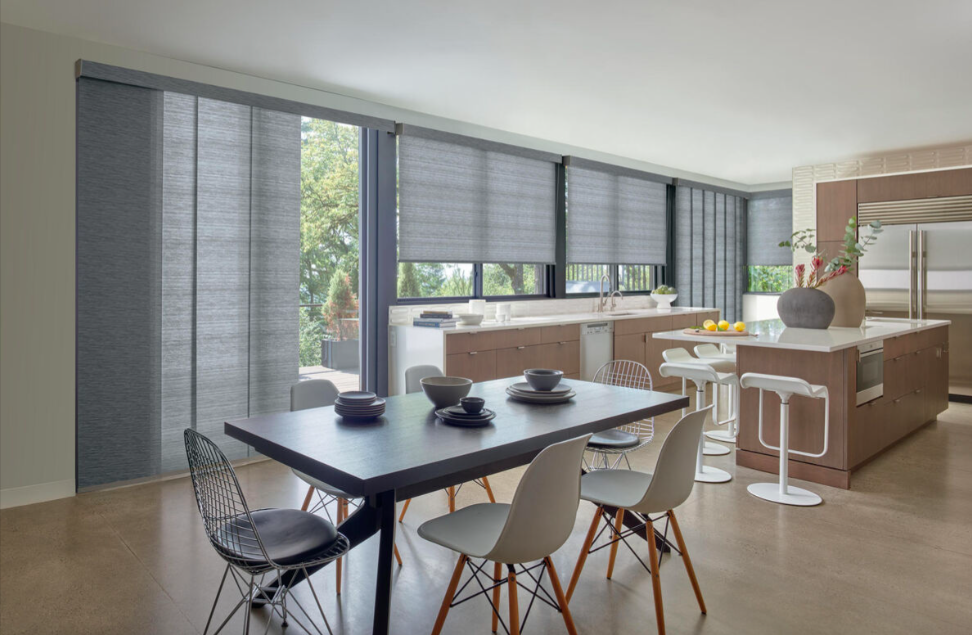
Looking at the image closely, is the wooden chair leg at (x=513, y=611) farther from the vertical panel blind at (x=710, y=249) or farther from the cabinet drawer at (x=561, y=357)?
the vertical panel blind at (x=710, y=249)

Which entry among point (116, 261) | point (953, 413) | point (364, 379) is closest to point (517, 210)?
point (364, 379)

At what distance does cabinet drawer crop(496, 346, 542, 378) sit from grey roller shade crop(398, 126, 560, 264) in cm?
97

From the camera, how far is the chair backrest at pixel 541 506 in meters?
1.94

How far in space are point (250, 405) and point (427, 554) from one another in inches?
83.4

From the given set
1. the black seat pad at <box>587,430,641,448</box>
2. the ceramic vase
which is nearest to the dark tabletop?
the black seat pad at <box>587,430,641,448</box>

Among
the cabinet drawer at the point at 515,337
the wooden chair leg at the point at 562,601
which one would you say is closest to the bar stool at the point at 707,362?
the cabinet drawer at the point at 515,337

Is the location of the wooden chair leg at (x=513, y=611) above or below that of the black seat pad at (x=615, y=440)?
below

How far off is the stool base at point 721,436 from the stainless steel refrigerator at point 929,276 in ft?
10.4

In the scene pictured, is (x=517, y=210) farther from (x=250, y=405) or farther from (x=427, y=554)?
(x=427, y=554)

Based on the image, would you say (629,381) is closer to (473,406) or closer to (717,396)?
(717,396)

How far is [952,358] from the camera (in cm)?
682

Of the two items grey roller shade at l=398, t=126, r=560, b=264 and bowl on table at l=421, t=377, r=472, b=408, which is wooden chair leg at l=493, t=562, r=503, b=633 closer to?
bowl on table at l=421, t=377, r=472, b=408

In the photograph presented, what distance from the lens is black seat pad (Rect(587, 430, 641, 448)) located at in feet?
10.6

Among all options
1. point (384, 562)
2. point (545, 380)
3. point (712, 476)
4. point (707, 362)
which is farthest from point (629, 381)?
point (384, 562)
